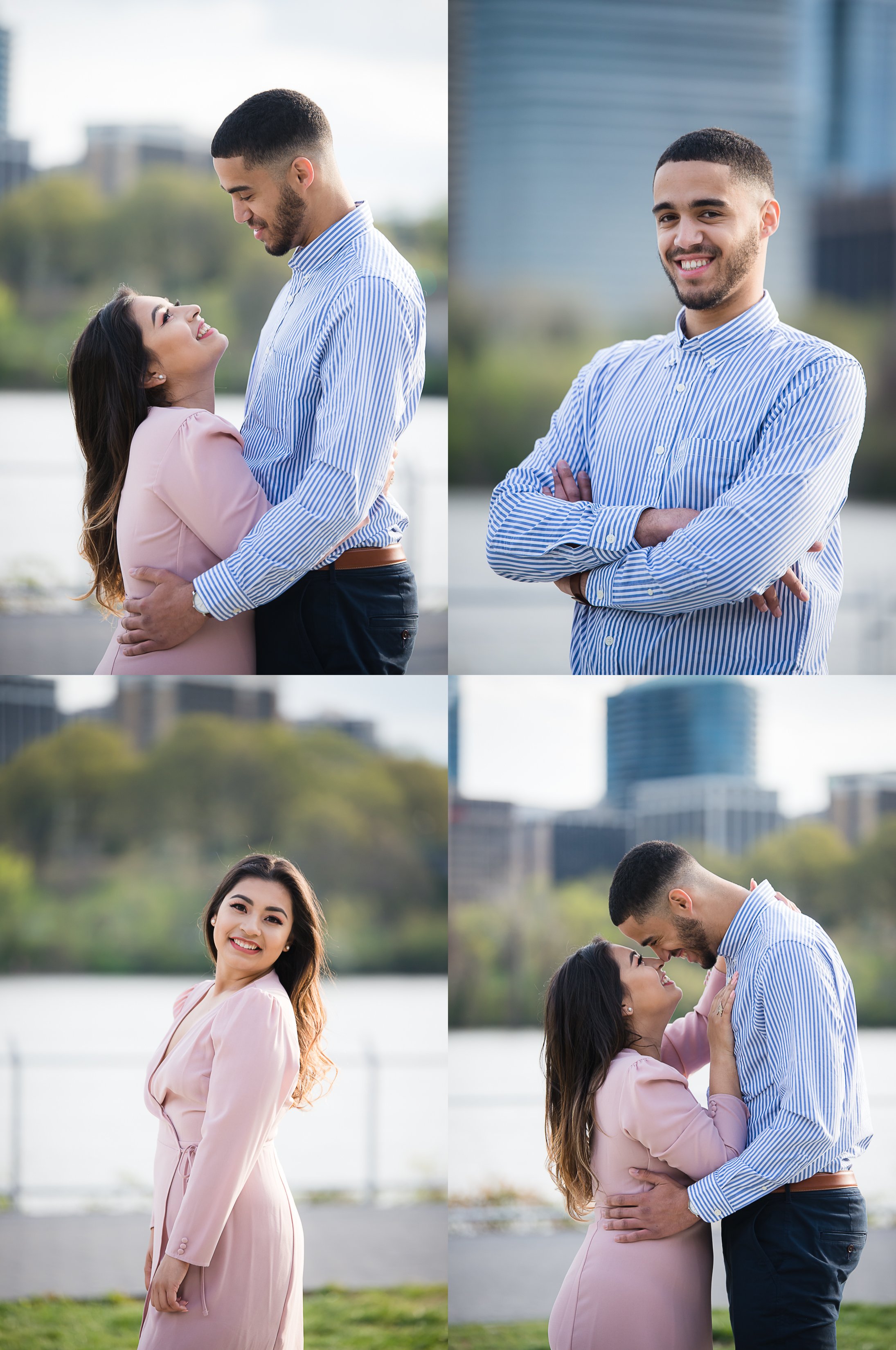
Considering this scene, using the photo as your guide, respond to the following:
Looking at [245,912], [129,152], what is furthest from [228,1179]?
[129,152]

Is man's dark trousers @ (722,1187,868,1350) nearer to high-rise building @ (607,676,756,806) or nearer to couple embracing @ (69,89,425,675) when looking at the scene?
couple embracing @ (69,89,425,675)

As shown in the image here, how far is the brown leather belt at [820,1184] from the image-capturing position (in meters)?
2.37

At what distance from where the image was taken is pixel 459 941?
12.0 meters

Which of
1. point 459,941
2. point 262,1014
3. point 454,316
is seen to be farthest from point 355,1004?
point 262,1014

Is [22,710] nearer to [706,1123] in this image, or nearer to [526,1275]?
[526,1275]

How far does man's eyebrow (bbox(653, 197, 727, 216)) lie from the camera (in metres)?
2.35

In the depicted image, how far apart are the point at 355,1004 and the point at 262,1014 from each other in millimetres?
12623

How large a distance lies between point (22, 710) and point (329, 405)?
36.5 feet

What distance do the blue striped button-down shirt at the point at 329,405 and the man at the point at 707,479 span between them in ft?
1.17

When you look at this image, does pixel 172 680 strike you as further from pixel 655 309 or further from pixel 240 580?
pixel 240 580

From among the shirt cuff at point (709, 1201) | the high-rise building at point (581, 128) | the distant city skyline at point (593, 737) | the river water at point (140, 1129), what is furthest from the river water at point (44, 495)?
the shirt cuff at point (709, 1201)

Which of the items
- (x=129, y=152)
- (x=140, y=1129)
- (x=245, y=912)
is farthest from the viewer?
(x=140, y=1129)

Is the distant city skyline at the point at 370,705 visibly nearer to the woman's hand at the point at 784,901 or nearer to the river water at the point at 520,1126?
the river water at the point at 520,1126

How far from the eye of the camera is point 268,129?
2.33 meters
